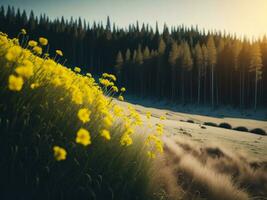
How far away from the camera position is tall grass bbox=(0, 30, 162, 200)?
2.30 metres

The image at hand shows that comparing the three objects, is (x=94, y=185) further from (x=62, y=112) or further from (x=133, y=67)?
(x=133, y=67)

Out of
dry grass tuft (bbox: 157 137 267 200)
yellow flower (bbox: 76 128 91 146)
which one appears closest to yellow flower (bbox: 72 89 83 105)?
yellow flower (bbox: 76 128 91 146)

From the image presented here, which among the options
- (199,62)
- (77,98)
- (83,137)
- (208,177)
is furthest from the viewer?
(199,62)

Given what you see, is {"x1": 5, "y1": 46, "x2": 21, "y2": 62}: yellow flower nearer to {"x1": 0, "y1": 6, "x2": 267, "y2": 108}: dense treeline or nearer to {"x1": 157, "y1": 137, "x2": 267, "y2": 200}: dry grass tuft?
{"x1": 157, "y1": 137, "x2": 267, "y2": 200}: dry grass tuft

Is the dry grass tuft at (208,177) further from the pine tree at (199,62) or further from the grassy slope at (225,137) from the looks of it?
the pine tree at (199,62)

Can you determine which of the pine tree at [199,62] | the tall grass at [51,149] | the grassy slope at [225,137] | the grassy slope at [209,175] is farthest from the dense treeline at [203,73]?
the tall grass at [51,149]

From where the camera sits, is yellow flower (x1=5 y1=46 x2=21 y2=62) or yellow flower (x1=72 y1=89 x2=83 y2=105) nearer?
yellow flower (x1=5 y1=46 x2=21 y2=62)

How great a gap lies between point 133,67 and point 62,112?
6262 centimetres

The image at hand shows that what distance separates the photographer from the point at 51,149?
2420mm

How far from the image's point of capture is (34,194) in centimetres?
232

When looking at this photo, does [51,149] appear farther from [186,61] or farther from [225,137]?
[186,61]

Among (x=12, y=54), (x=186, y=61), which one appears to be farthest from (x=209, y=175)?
(x=186, y=61)

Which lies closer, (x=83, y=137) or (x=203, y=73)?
(x=83, y=137)

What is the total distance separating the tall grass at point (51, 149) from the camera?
7.55 feet
